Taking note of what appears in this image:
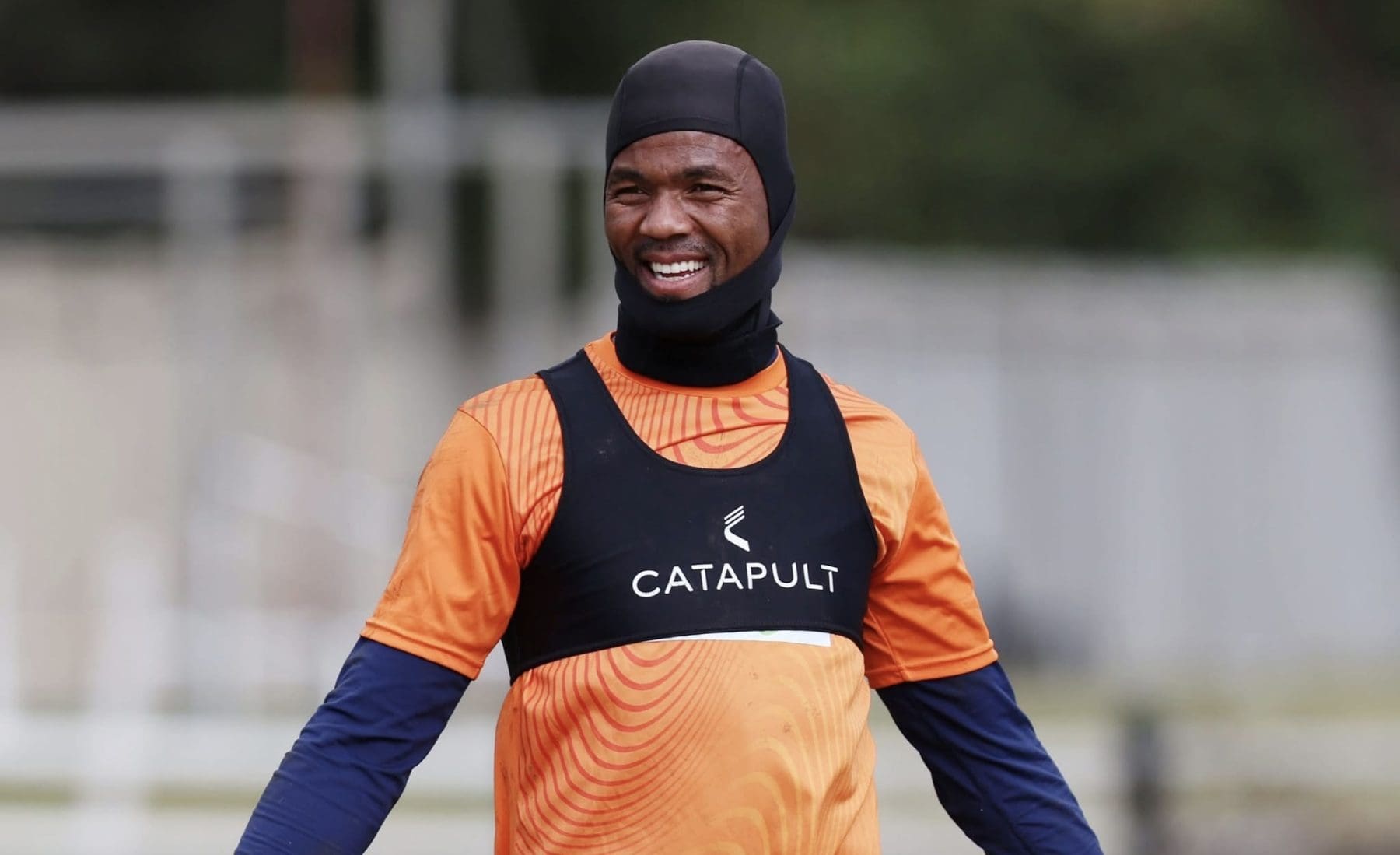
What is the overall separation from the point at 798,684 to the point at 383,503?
1240 cm

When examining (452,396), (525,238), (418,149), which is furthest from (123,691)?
(525,238)

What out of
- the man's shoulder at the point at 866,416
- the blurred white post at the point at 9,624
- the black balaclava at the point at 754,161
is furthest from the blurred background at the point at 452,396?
the black balaclava at the point at 754,161

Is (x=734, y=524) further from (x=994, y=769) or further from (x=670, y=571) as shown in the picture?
(x=994, y=769)

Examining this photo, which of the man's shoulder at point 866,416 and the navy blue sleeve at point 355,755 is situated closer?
the navy blue sleeve at point 355,755

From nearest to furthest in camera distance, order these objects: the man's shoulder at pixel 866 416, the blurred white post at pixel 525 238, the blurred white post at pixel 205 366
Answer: the man's shoulder at pixel 866 416
the blurred white post at pixel 205 366
the blurred white post at pixel 525 238

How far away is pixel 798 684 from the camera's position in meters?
3.13

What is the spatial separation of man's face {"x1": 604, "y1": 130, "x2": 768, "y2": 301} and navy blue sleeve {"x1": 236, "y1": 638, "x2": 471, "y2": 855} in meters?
0.66

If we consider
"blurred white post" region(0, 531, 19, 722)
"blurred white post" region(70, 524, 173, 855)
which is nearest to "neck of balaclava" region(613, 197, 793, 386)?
"blurred white post" region(70, 524, 173, 855)

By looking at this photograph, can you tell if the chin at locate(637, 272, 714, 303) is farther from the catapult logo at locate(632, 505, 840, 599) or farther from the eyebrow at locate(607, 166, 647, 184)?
the catapult logo at locate(632, 505, 840, 599)

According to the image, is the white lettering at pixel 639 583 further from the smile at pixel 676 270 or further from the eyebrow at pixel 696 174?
the eyebrow at pixel 696 174

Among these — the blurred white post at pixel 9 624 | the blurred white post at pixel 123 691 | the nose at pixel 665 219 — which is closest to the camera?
the nose at pixel 665 219

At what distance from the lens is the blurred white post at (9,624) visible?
14633mm

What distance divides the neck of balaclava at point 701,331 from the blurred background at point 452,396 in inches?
264

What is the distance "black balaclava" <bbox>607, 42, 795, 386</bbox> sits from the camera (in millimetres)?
3238
